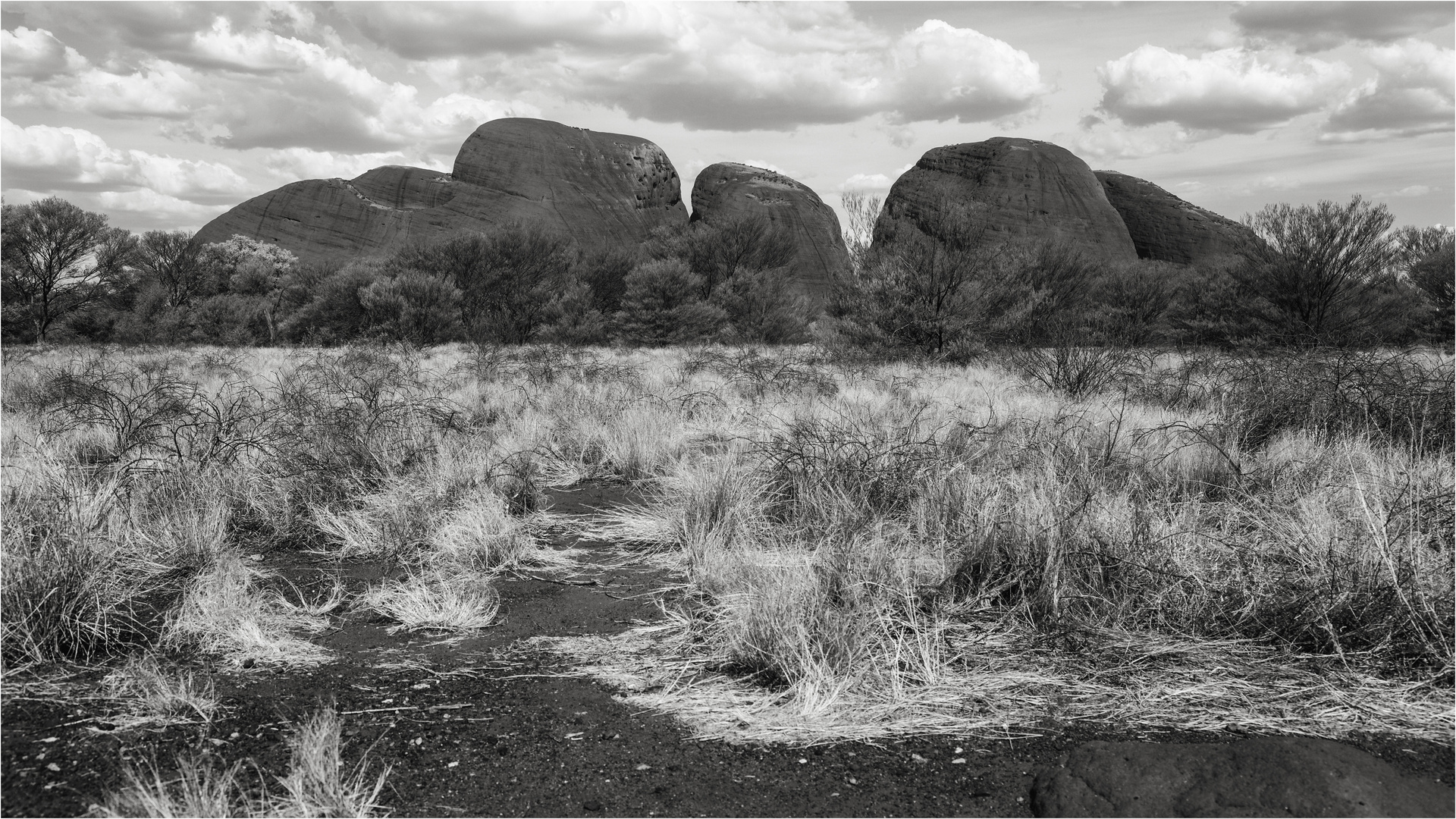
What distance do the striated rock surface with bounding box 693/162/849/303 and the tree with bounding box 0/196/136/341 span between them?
128 feet

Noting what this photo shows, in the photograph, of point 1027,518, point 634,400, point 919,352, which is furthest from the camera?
point 919,352

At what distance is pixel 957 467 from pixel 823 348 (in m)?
14.2

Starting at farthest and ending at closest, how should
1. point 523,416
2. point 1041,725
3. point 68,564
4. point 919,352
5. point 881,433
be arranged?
point 919,352
point 523,416
point 881,433
point 68,564
point 1041,725

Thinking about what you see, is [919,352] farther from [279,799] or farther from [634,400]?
[279,799]

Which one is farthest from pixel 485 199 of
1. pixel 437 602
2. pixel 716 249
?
pixel 437 602

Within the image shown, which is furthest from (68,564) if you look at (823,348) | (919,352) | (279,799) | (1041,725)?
(823,348)

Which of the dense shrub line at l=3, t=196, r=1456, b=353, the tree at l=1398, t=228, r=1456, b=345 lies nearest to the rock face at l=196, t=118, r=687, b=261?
the dense shrub line at l=3, t=196, r=1456, b=353

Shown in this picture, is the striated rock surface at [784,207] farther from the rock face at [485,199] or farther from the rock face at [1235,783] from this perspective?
the rock face at [1235,783]

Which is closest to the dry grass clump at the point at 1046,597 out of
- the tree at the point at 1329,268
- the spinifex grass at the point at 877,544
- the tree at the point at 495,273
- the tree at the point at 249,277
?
the spinifex grass at the point at 877,544

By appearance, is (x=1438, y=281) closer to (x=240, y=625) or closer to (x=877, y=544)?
(x=877, y=544)

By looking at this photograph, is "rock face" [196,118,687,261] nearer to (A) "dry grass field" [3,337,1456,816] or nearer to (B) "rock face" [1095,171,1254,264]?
(B) "rock face" [1095,171,1254,264]

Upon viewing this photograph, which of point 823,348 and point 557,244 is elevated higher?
point 557,244

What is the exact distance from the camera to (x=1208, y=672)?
2.90 metres

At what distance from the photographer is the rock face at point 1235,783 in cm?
212
